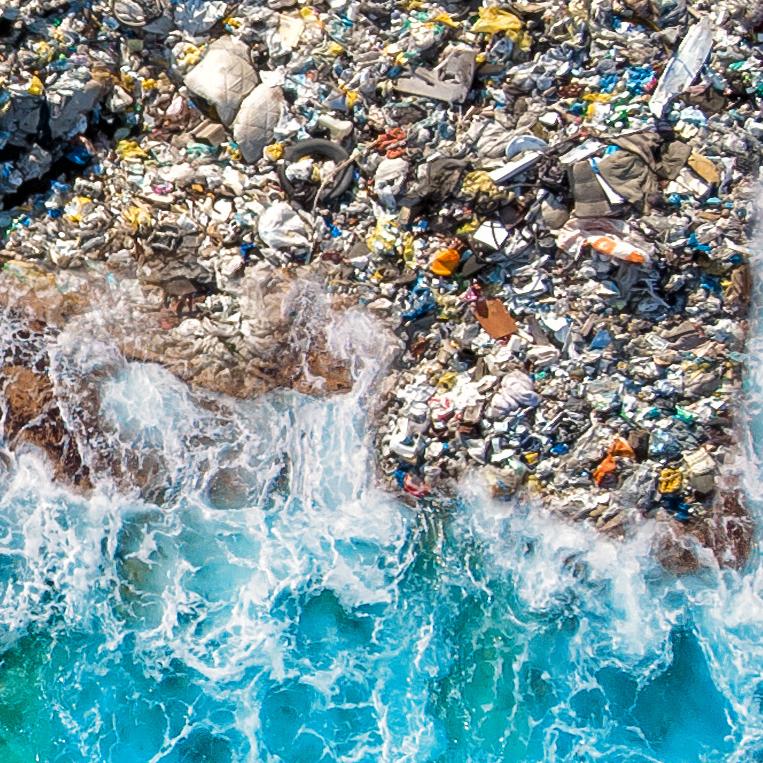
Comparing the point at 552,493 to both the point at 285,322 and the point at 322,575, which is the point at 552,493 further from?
the point at 285,322

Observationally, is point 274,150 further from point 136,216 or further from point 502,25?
point 502,25

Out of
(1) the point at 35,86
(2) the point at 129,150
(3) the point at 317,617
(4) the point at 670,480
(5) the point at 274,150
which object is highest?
(1) the point at 35,86

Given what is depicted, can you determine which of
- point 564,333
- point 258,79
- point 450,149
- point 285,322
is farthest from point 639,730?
point 258,79

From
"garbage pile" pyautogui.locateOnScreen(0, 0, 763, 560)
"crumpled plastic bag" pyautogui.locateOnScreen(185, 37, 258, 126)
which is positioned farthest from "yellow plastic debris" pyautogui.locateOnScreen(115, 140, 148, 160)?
"crumpled plastic bag" pyautogui.locateOnScreen(185, 37, 258, 126)

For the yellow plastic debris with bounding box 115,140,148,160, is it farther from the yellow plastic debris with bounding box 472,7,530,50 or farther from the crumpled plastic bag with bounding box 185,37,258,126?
the yellow plastic debris with bounding box 472,7,530,50

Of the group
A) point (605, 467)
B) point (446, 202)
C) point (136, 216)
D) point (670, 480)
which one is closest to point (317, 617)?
point (605, 467)

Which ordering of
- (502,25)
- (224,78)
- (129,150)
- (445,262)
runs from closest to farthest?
(502,25) → (445,262) → (224,78) → (129,150)
